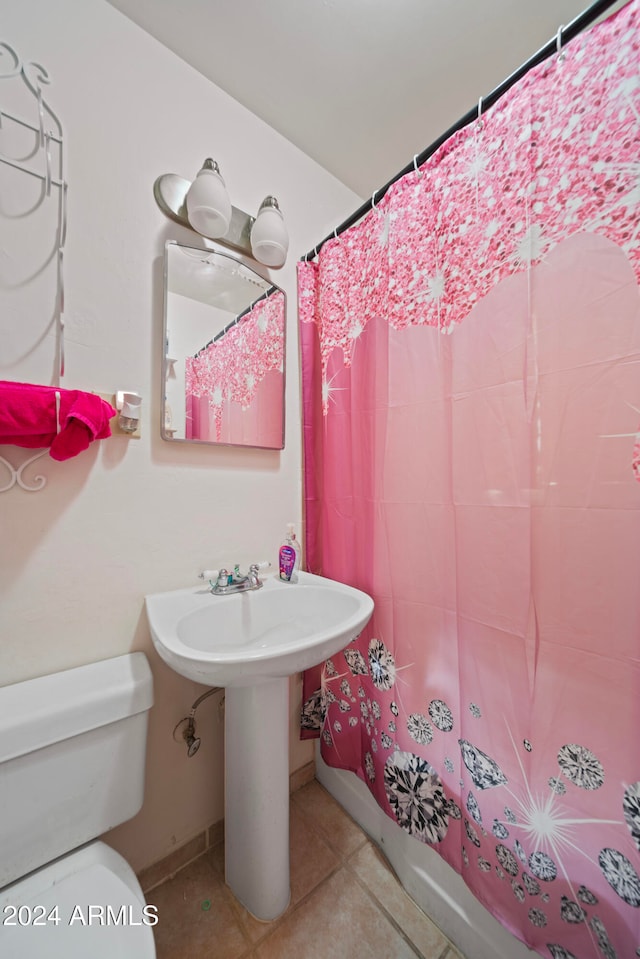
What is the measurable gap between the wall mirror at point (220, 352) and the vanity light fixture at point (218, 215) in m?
0.07

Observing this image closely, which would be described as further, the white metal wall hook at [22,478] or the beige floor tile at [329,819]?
the beige floor tile at [329,819]

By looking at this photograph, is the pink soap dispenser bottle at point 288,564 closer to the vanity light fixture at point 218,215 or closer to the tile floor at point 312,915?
the tile floor at point 312,915

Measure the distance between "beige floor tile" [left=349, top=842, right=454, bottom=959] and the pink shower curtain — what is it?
0.22 m

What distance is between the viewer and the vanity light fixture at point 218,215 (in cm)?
96

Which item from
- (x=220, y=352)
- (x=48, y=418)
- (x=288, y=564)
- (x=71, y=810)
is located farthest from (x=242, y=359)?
(x=71, y=810)

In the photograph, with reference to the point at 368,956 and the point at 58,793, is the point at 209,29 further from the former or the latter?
the point at 368,956

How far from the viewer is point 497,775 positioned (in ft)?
2.48

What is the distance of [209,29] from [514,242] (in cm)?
113

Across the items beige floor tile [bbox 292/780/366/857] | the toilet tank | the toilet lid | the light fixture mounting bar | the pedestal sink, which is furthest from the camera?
Result: beige floor tile [bbox 292/780/366/857]

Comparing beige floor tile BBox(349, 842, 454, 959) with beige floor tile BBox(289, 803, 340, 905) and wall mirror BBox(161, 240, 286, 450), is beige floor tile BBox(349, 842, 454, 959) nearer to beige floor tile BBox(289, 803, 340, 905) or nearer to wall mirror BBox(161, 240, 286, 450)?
beige floor tile BBox(289, 803, 340, 905)

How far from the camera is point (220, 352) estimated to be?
113cm

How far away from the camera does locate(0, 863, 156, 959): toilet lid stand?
1.79 ft

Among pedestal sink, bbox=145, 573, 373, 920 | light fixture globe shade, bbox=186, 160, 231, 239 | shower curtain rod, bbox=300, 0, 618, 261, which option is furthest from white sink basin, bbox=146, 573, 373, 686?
shower curtain rod, bbox=300, 0, 618, 261

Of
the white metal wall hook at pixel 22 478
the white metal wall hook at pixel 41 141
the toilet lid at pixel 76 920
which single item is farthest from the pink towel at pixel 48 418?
the toilet lid at pixel 76 920
